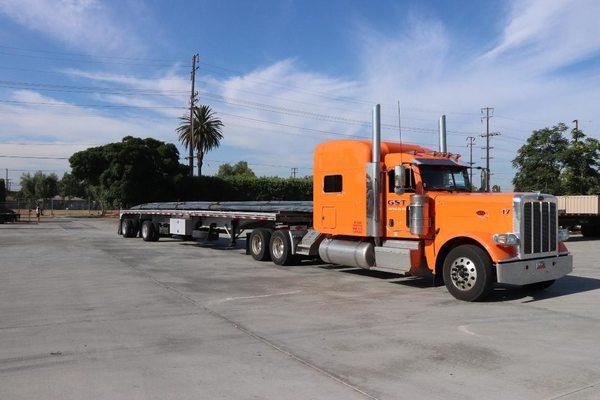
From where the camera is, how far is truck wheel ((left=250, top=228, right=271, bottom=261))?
15.4 m

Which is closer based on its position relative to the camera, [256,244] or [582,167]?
[256,244]

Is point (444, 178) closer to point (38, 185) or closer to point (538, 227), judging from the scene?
point (538, 227)

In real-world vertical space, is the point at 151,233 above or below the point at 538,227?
below

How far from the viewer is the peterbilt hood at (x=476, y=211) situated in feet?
30.6

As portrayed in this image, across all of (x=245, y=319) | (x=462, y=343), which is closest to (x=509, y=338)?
(x=462, y=343)

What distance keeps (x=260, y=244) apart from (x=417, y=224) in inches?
250

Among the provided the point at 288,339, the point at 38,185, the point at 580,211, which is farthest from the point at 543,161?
the point at 38,185

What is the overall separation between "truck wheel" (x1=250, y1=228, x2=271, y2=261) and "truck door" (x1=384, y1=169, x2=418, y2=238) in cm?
494

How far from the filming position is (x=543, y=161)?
4012 centimetres

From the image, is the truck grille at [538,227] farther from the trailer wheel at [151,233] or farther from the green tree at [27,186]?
the green tree at [27,186]

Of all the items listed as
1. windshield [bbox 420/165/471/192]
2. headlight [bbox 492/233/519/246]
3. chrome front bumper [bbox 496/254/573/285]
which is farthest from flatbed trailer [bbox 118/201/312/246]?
chrome front bumper [bbox 496/254/573/285]

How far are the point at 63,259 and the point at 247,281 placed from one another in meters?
7.08

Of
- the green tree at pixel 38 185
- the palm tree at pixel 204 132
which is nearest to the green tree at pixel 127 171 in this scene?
the palm tree at pixel 204 132

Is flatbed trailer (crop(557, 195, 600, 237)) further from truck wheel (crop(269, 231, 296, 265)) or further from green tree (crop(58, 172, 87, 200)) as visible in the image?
green tree (crop(58, 172, 87, 200))
